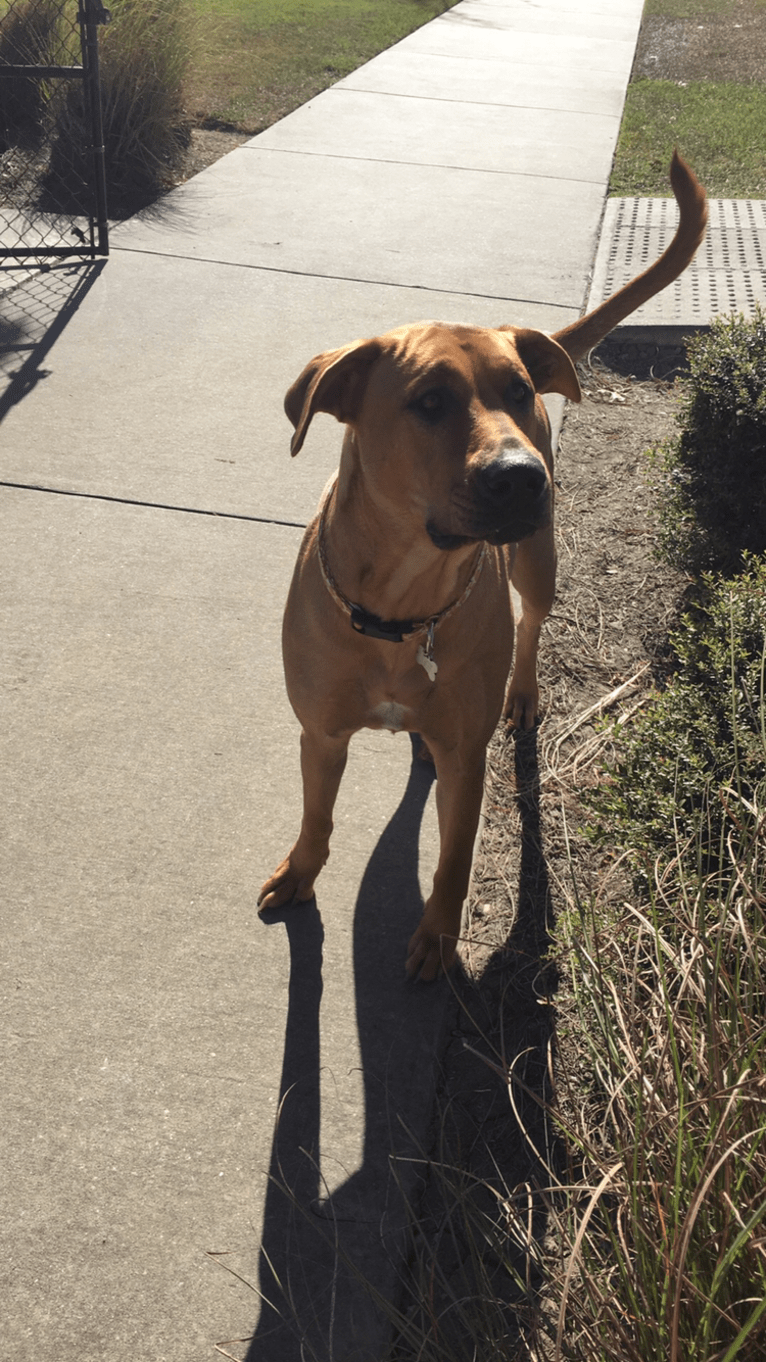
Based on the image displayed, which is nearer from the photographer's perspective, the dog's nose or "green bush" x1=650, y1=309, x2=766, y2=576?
the dog's nose

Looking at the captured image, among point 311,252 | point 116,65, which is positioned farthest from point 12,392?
point 116,65

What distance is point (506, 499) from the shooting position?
7.26 feet

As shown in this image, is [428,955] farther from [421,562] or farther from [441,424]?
[441,424]

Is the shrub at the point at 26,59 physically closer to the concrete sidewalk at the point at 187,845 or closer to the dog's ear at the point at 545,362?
the concrete sidewalk at the point at 187,845

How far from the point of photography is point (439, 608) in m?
2.60

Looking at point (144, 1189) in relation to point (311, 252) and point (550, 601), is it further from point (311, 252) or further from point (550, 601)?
point (311, 252)

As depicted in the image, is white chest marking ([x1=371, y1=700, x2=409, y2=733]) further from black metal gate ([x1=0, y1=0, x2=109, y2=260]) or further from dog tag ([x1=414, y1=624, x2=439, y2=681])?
black metal gate ([x1=0, y1=0, x2=109, y2=260])

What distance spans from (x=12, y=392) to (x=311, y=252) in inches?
100.0

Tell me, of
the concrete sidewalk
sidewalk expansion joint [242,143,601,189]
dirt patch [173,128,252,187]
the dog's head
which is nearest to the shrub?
dirt patch [173,128,252,187]

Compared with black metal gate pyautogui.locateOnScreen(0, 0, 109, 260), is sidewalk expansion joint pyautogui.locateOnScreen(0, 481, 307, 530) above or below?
below

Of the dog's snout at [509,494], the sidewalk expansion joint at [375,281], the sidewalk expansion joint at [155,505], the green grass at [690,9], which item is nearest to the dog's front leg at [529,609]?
the dog's snout at [509,494]

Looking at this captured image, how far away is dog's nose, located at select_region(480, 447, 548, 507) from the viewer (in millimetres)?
2189

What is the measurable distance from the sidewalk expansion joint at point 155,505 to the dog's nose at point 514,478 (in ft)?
7.95

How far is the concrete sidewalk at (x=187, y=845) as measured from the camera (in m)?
2.24
